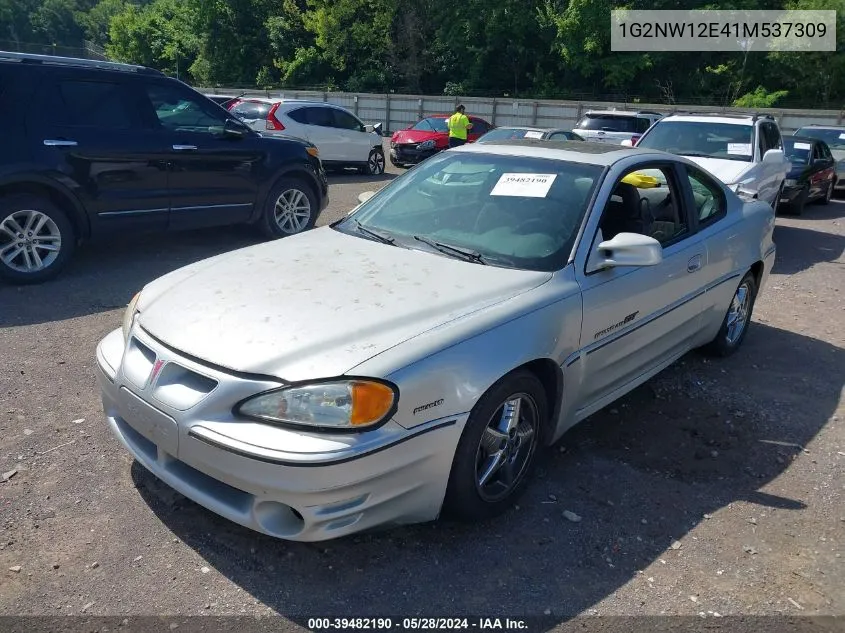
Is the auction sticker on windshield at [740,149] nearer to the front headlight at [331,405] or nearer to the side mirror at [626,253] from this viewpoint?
the side mirror at [626,253]

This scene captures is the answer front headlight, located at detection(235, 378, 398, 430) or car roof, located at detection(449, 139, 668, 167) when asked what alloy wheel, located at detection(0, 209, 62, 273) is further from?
front headlight, located at detection(235, 378, 398, 430)

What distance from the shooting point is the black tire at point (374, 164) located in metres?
16.1

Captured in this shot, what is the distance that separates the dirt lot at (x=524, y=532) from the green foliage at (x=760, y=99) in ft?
113

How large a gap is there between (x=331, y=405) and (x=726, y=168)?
806 centimetres

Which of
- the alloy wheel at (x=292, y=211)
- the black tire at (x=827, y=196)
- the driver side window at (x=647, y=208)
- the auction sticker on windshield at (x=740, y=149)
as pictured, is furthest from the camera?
the black tire at (x=827, y=196)

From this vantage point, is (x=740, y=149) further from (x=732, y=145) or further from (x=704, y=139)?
(x=704, y=139)

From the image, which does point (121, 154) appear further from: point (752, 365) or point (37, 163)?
point (752, 365)

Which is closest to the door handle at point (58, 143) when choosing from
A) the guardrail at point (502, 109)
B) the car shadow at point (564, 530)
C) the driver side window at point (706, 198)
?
the car shadow at point (564, 530)

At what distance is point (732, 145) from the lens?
31.3ft

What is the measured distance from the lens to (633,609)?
2715 millimetres

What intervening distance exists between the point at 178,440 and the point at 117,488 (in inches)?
34.0

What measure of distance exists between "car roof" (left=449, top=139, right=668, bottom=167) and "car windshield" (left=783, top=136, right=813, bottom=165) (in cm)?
997

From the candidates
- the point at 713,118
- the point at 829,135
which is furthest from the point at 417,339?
the point at 829,135

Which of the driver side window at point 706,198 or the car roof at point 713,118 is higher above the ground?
the car roof at point 713,118
